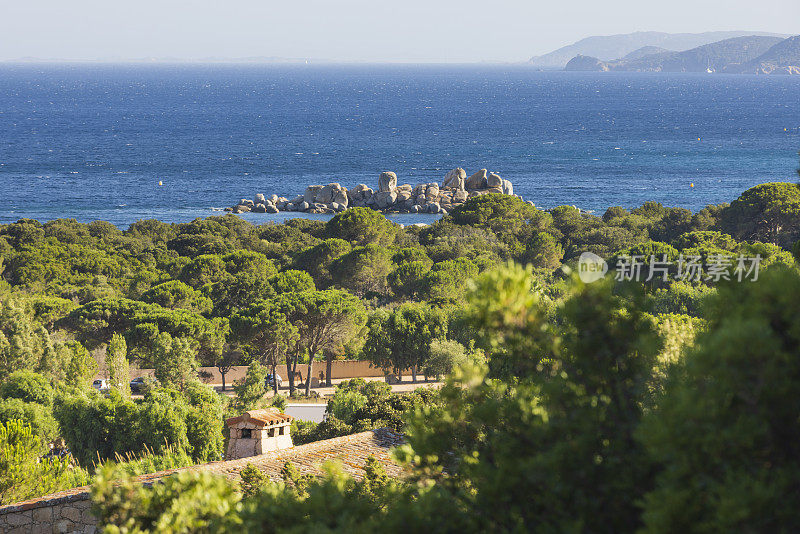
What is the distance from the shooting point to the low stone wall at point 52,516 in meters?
7.46

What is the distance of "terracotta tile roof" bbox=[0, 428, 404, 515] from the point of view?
7664 mm

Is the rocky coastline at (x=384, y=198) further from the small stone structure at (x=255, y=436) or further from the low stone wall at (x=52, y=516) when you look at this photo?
the low stone wall at (x=52, y=516)

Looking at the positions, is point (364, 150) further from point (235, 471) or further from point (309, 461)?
point (235, 471)

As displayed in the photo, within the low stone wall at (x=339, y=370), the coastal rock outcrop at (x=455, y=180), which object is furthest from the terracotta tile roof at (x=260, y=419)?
the coastal rock outcrop at (x=455, y=180)

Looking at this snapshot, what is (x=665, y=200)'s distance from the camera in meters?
67.9

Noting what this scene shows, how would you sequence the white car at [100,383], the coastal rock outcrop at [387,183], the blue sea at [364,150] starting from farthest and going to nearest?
the blue sea at [364,150] < the coastal rock outcrop at [387,183] < the white car at [100,383]

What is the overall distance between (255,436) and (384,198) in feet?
195

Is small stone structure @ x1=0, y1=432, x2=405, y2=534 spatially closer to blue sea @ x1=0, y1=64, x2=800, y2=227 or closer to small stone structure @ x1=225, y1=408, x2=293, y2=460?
small stone structure @ x1=225, y1=408, x2=293, y2=460

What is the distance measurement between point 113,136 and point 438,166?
5144cm

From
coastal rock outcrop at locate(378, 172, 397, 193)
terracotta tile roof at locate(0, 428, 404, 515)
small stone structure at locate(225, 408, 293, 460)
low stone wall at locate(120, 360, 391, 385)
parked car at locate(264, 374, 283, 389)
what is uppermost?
terracotta tile roof at locate(0, 428, 404, 515)

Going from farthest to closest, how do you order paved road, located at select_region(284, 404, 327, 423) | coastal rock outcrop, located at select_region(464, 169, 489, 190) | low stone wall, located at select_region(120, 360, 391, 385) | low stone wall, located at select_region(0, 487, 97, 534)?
coastal rock outcrop, located at select_region(464, 169, 489, 190) < low stone wall, located at select_region(120, 360, 391, 385) < paved road, located at select_region(284, 404, 327, 423) < low stone wall, located at select_region(0, 487, 97, 534)

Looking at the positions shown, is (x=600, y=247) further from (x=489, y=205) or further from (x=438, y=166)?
(x=438, y=166)

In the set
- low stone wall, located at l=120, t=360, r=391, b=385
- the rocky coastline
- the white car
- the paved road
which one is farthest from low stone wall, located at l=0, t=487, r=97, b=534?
the rocky coastline

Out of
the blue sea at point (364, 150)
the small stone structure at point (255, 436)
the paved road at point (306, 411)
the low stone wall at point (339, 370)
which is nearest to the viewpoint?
→ the small stone structure at point (255, 436)
